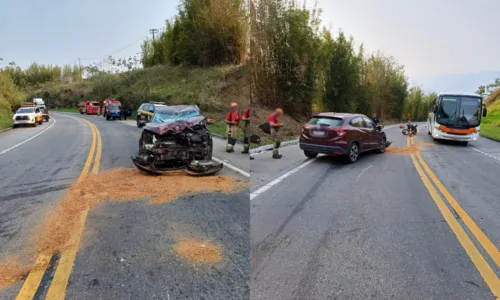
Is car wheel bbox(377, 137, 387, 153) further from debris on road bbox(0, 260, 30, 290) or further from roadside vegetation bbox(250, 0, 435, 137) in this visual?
debris on road bbox(0, 260, 30, 290)

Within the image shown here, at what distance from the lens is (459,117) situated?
19.0m

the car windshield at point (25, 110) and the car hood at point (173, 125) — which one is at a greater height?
the car hood at point (173, 125)

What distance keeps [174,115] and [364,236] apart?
19.7 ft

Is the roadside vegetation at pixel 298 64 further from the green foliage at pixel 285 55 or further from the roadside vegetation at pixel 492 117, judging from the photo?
the roadside vegetation at pixel 492 117

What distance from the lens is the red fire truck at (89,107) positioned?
155 ft

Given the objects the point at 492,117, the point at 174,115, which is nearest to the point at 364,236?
the point at 174,115

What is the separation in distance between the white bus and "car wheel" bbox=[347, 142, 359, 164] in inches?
375

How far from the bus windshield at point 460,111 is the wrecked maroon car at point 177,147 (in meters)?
14.3

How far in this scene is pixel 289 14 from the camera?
508 cm

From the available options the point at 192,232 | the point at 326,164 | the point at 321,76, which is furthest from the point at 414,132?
the point at 192,232

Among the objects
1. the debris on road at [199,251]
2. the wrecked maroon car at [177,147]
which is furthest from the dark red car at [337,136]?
the debris on road at [199,251]

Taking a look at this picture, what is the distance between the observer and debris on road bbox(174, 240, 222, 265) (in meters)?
4.02

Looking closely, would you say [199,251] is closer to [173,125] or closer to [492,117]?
[173,125]

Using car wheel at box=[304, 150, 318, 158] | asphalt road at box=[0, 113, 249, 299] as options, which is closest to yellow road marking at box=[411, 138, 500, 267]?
asphalt road at box=[0, 113, 249, 299]
